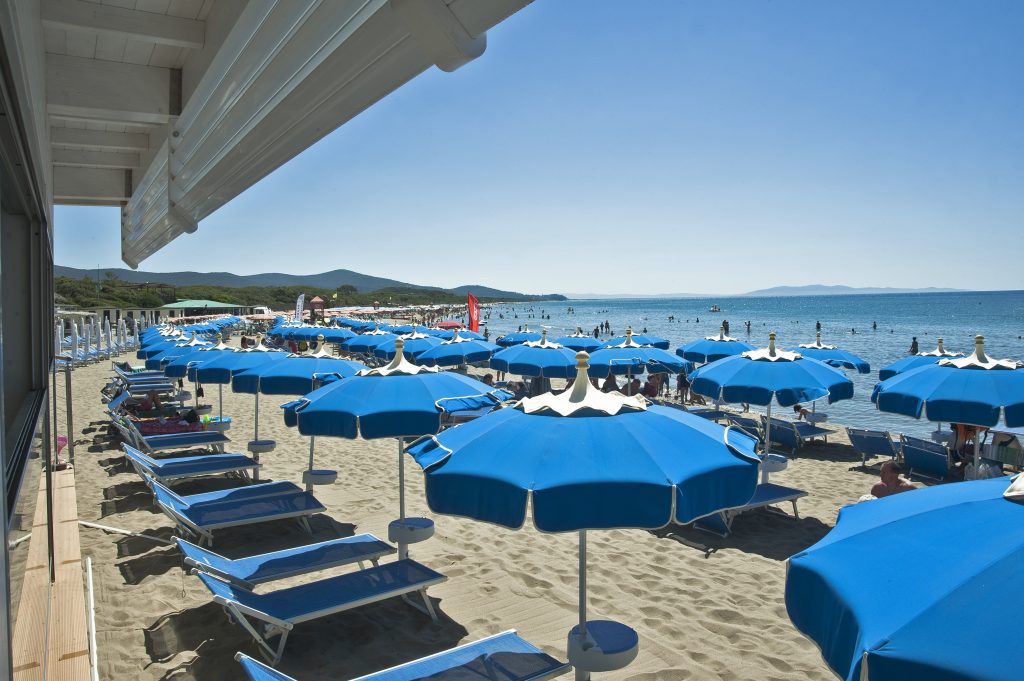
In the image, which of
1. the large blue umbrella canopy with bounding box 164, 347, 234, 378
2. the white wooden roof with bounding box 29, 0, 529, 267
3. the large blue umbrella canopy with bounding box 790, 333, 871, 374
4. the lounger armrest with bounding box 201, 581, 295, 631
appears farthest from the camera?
the large blue umbrella canopy with bounding box 790, 333, 871, 374

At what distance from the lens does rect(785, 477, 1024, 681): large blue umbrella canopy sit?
1.36 m

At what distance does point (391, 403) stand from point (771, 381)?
13.9 ft

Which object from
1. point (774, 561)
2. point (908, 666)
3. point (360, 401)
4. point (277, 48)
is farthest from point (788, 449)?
point (277, 48)

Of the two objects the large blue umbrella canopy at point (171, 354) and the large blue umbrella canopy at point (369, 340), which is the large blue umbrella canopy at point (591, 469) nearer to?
the large blue umbrella canopy at point (171, 354)

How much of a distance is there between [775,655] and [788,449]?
716 cm

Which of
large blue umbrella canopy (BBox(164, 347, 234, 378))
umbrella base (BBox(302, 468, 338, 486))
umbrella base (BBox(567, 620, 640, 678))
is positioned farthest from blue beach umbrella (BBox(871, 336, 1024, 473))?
large blue umbrella canopy (BBox(164, 347, 234, 378))

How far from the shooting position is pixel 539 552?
6.00 metres

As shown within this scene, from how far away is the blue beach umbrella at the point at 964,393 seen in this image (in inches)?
247

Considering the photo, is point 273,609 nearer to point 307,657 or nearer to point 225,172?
point 307,657

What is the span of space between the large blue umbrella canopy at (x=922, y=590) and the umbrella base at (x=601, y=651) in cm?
157

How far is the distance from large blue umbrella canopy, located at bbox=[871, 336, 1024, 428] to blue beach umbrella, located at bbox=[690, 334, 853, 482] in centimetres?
58

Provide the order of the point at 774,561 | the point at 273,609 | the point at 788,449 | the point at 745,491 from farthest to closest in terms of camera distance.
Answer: the point at 788,449 → the point at 774,561 → the point at 273,609 → the point at 745,491

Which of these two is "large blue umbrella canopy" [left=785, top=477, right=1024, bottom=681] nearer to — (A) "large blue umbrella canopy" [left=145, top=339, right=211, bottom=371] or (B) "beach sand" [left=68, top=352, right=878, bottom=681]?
(B) "beach sand" [left=68, top=352, right=878, bottom=681]

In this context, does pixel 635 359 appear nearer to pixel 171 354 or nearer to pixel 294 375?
pixel 294 375
